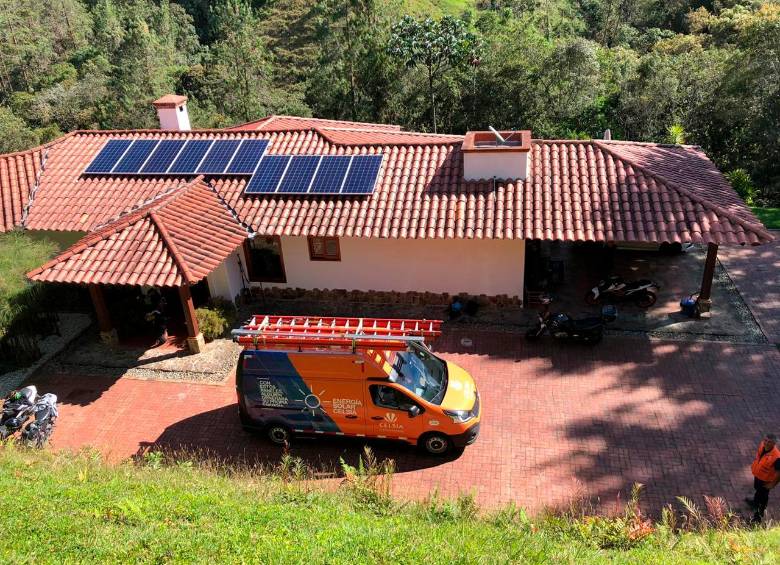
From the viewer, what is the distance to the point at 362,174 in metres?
16.2

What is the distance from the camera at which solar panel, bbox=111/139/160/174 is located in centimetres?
1752

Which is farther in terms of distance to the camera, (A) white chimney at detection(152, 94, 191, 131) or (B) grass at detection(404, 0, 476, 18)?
(B) grass at detection(404, 0, 476, 18)

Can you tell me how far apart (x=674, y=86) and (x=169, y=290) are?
77.8 ft

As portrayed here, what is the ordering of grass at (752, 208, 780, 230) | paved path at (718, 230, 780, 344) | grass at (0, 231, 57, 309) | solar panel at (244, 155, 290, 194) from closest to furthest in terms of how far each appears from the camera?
grass at (0, 231, 57, 309)
paved path at (718, 230, 780, 344)
solar panel at (244, 155, 290, 194)
grass at (752, 208, 780, 230)

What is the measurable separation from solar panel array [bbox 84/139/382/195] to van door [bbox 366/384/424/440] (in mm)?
6698

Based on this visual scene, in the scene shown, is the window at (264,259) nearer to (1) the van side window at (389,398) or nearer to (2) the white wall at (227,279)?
(2) the white wall at (227,279)

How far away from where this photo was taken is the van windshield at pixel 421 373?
10.8 m

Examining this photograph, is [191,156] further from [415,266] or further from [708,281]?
[708,281]

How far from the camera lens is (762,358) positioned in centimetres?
1341

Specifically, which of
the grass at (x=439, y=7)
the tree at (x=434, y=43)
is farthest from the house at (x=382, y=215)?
the grass at (x=439, y=7)

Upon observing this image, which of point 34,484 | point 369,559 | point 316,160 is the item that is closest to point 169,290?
point 316,160

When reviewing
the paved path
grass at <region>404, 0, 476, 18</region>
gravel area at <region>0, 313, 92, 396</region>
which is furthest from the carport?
grass at <region>404, 0, 476, 18</region>

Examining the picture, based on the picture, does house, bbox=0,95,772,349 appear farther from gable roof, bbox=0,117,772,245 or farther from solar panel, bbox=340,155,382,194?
solar panel, bbox=340,155,382,194

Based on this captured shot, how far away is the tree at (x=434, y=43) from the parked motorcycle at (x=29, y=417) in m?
24.5
